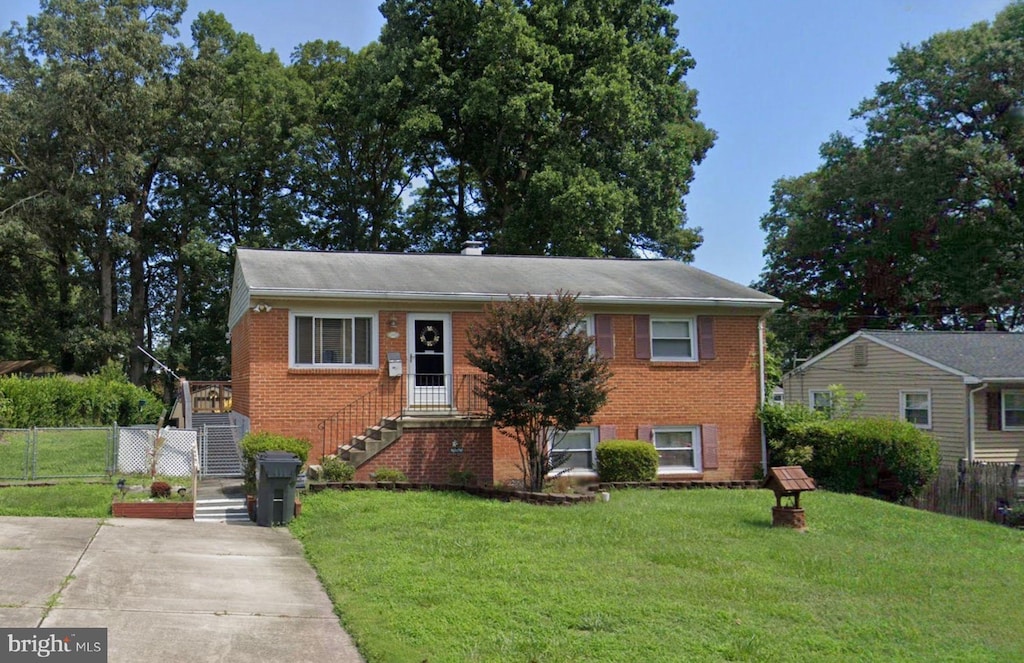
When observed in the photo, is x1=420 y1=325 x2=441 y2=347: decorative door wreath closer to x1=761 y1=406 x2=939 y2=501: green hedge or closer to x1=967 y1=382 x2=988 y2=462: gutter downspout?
x1=761 y1=406 x2=939 y2=501: green hedge

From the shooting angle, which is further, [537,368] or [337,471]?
[337,471]

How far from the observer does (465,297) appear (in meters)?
17.2

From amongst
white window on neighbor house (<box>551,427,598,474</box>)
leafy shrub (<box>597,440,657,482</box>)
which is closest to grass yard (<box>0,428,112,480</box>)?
white window on neighbor house (<box>551,427,598,474</box>)

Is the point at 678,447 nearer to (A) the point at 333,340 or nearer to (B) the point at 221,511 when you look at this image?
(A) the point at 333,340

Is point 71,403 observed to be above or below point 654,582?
above

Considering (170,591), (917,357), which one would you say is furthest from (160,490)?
(917,357)

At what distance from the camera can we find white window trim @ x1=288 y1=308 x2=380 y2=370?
1636 cm

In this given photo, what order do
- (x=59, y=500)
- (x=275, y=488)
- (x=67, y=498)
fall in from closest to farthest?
(x=275, y=488) → (x=59, y=500) → (x=67, y=498)

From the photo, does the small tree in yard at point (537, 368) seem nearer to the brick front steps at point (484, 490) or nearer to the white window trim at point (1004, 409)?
the brick front steps at point (484, 490)

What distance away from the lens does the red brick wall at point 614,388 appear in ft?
53.0

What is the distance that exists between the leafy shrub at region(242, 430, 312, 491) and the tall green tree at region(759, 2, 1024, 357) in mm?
28134

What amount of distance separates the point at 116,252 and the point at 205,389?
1387 cm

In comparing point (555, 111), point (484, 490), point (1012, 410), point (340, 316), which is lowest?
point (484, 490)

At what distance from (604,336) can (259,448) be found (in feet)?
24.8
